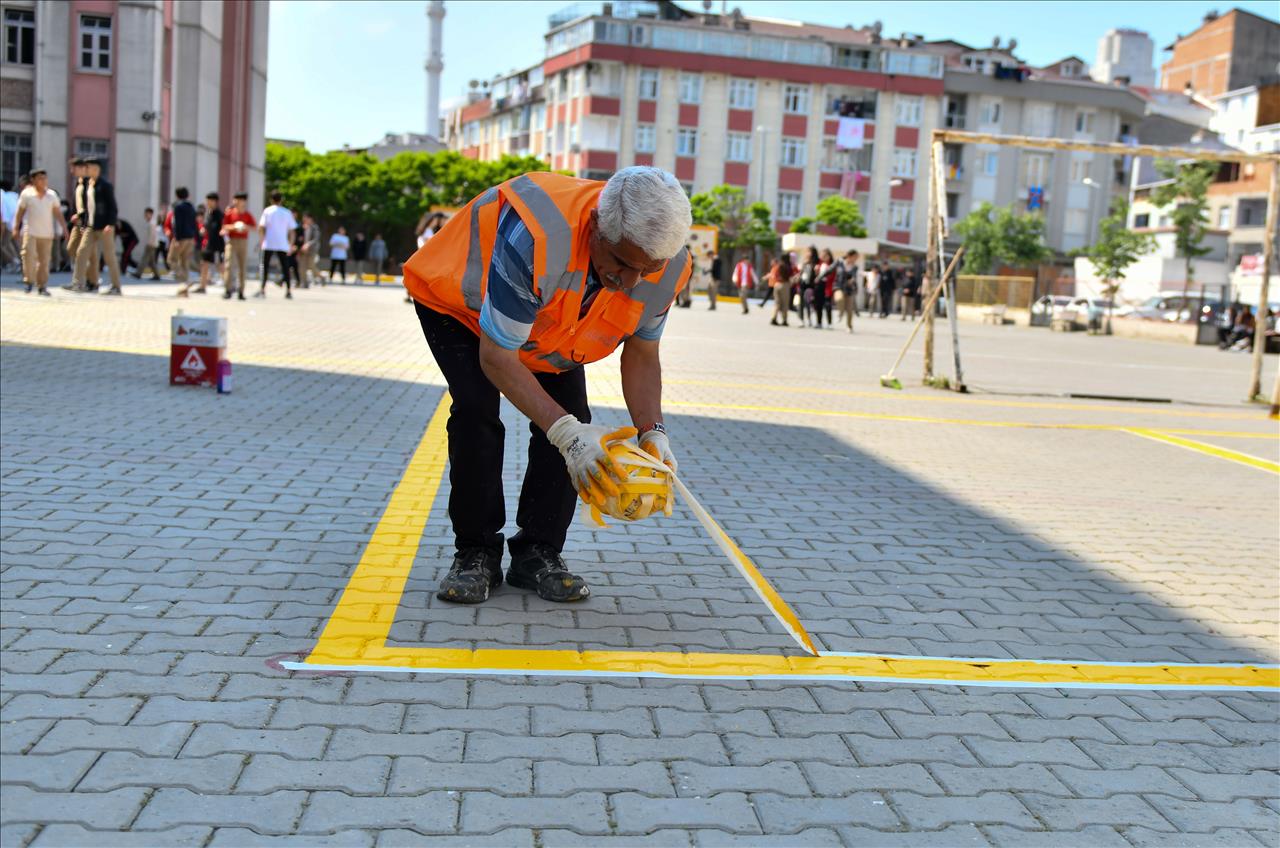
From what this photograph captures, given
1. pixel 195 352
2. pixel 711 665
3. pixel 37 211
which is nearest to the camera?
pixel 711 665

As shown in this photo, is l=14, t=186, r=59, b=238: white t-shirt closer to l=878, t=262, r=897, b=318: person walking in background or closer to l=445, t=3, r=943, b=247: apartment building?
l=878, t=262, r=897, b=318: person walking in background

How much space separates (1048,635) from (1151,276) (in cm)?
6627

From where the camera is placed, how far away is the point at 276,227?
22.0 meters

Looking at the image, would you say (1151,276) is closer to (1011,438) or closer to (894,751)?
(1011,438)

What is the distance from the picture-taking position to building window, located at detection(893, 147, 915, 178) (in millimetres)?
80562

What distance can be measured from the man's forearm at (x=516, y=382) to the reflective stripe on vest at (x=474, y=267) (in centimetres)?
19

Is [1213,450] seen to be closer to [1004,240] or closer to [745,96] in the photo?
[1004,240]

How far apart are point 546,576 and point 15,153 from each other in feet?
119

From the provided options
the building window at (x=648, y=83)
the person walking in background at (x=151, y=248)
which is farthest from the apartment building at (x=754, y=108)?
the person walking in background at (x=151, y=248)

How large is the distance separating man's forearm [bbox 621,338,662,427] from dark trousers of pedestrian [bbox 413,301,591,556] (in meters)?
0.22

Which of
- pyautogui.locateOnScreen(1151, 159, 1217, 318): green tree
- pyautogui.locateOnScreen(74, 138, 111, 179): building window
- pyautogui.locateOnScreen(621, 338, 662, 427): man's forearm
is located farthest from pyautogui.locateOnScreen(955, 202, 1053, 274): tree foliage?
pyautogui.locateOnScreen(621, 338, 662, 427): man's forearm

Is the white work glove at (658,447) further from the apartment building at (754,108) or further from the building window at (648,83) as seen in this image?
the building window at (648,83)

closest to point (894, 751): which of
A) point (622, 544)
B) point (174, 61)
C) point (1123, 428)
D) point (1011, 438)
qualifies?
point (622, 544)

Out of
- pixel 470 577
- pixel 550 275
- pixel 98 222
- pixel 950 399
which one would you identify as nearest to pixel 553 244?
pixel 550 275
